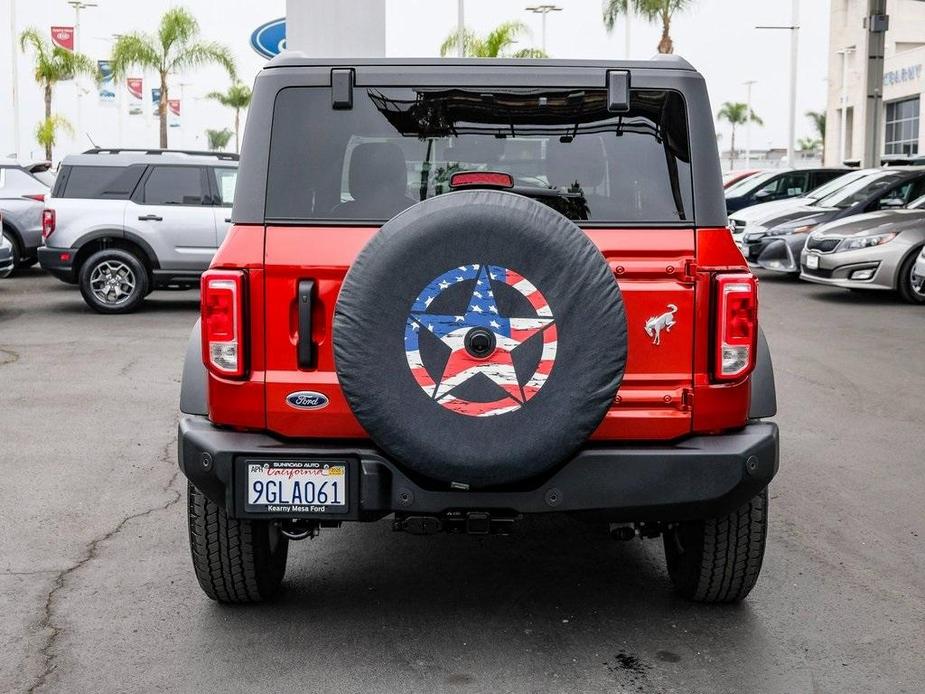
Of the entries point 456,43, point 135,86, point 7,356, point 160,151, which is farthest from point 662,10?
point 7,356

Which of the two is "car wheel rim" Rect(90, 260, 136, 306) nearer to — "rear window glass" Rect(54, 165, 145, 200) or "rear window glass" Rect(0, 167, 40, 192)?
"rear window glass" Rect(54, 165, 145, 200)

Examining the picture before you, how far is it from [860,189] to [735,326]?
1548cm

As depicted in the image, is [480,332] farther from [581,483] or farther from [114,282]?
[114,282]

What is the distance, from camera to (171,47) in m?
45.2

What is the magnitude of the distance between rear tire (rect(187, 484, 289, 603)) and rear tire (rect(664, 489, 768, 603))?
147 cm

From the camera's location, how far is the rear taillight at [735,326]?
3.89 metres

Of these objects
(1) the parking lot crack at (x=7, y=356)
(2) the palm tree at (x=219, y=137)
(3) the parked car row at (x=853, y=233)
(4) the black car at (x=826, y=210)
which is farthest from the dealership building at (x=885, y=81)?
(2) the palm tree at (x=219, y=137)

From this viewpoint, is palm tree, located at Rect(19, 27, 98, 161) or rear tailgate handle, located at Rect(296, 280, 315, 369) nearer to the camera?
rear tailgate handle, located at Rect(296, 280, 315, 369)

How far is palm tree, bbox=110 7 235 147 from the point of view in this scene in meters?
44.9

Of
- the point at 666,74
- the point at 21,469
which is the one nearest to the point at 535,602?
the point at 666,74

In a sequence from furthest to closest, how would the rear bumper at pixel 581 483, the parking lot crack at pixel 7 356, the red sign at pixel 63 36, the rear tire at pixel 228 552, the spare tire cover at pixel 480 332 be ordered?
1. the red sign at pixel 63 36
2. the parking lot crack at pixel 7 356
3. the rear tire at pixel 228 552
4. the rear bumper at pixel 581 483
5. the spare tire cover at pixel 480 332

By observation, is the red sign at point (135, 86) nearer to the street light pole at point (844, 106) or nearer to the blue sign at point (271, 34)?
the street light pole at point (844, 106)

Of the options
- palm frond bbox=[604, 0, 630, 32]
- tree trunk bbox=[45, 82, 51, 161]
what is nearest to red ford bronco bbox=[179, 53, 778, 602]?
palm frond bbox=[604, 0, 630, 32]

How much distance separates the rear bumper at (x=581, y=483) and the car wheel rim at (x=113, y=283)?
11254mm
